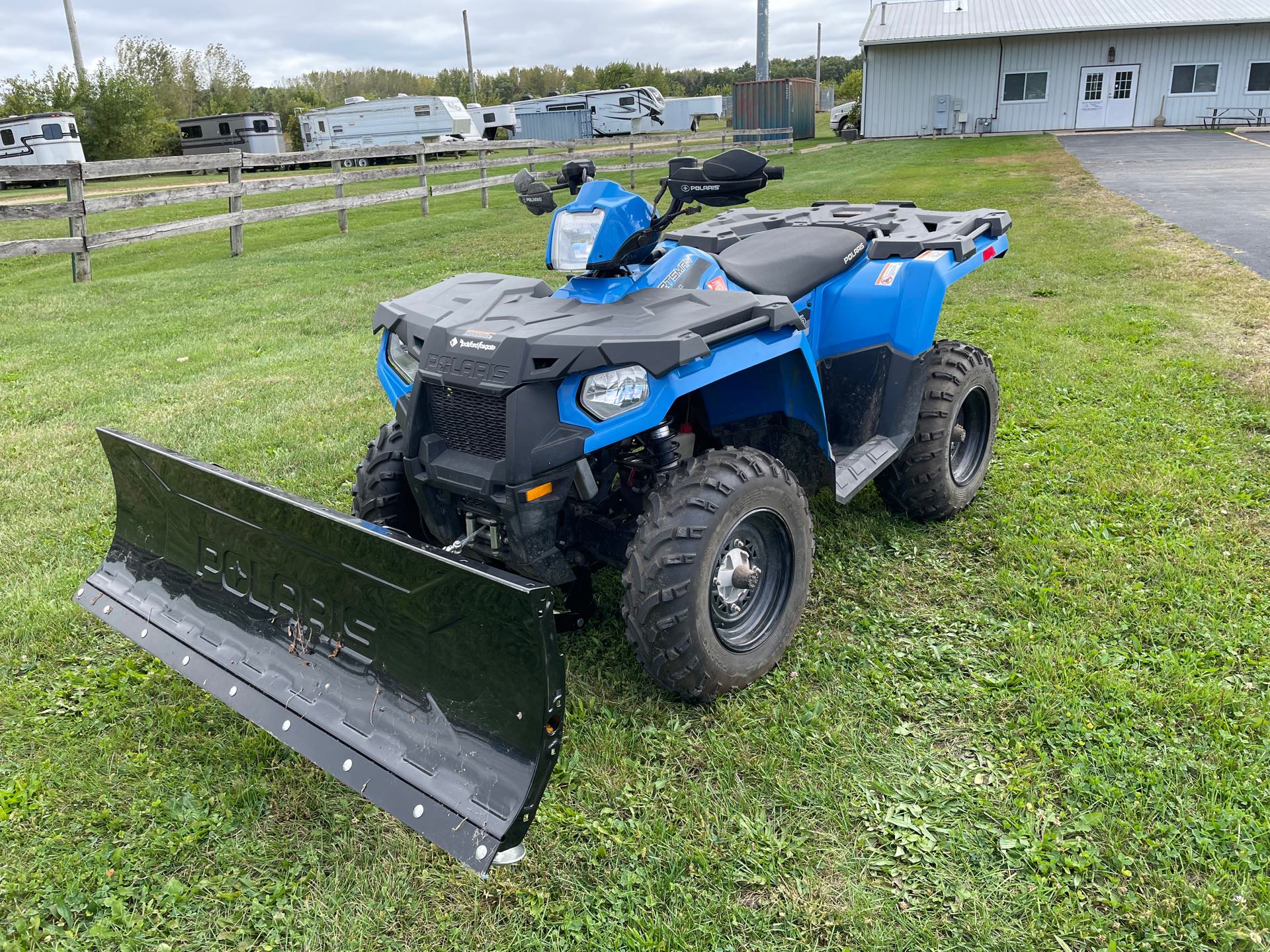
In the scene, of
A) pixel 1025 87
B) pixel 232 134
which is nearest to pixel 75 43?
pixel 232 134

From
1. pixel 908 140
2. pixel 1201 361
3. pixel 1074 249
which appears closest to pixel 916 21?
pixel 908 140

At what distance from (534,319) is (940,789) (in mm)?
1778

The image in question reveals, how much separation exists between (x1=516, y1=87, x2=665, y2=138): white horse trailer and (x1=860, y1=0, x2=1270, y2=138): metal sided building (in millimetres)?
9021

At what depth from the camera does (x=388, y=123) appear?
3788 centimetres

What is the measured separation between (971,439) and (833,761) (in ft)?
7.35

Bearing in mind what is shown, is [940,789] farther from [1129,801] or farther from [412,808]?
[412,808]

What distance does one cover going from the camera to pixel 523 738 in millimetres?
2289

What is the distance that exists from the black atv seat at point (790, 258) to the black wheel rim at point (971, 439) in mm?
1004

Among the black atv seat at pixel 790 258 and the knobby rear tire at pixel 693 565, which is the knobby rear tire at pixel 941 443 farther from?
the knobby rear tire at pixel 693 565

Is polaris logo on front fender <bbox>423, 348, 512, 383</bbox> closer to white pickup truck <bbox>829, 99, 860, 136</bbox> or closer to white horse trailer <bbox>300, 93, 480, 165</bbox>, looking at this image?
white horse trailer <bbox>300, 93, 480, 165</bbox>

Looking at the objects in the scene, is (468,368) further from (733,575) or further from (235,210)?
(235,210)

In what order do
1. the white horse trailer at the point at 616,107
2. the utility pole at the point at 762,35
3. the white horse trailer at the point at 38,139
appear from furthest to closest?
1. the white horse trailer at the point at 616,107
2. the white horse trailer at the point at 38,139
3. the utility pole at the point at 762,35

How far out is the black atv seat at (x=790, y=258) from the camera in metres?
3.45

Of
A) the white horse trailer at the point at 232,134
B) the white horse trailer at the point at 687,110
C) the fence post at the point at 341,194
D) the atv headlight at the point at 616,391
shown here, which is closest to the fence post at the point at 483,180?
the fence post at the point at 341,194
